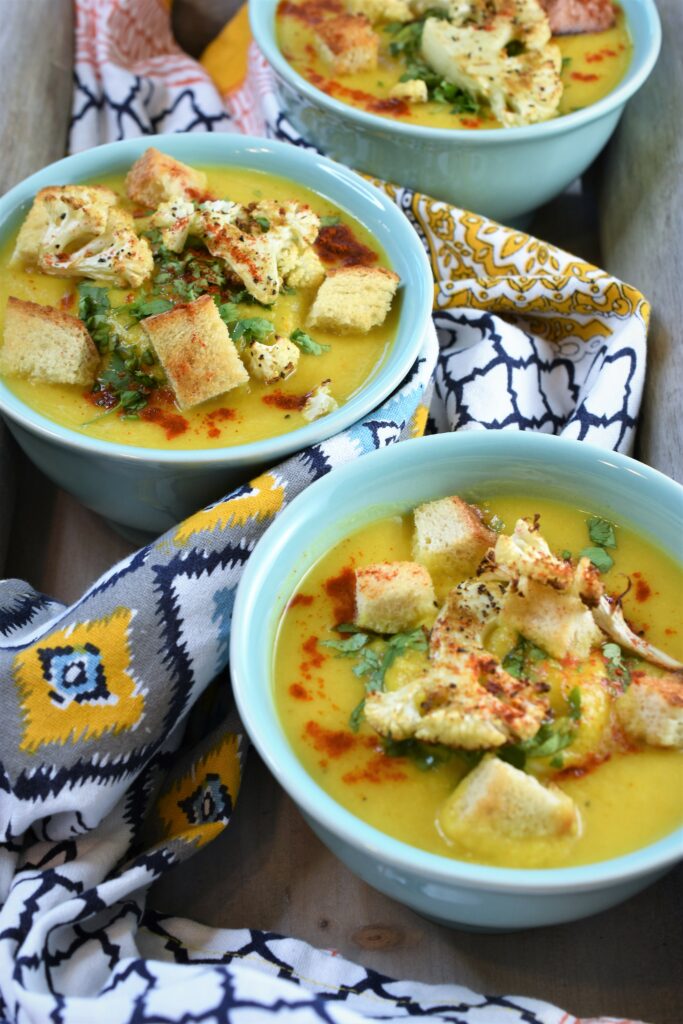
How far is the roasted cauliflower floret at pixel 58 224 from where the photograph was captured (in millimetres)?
1856

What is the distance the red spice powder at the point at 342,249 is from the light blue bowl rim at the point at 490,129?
24 centimetres

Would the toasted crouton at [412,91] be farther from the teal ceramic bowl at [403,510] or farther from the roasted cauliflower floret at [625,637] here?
the roasted cauliflower floret at [625,637]

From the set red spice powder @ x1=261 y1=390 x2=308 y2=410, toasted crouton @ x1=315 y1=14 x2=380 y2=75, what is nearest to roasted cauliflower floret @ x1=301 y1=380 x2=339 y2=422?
red spice powder @ x1=261 y1=390 x2=308 y2=410

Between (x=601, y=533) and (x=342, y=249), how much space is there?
76 cm

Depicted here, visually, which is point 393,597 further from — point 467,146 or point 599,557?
point 467,146

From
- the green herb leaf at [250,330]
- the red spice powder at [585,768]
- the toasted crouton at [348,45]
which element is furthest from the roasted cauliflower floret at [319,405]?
the toasted crouton at [348,45]

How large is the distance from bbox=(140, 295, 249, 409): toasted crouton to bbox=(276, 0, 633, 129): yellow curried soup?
0.74 meters

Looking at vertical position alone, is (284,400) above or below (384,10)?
below

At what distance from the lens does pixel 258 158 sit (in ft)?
7.06

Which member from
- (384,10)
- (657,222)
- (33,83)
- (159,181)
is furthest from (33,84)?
(657,222)

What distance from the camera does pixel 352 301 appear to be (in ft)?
6.01

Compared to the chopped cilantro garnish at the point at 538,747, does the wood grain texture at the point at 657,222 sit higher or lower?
higher

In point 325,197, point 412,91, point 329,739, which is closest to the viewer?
point 329,739

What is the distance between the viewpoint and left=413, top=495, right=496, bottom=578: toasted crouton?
58.6 inches
